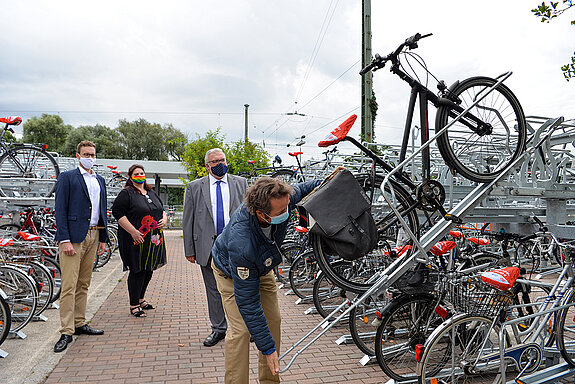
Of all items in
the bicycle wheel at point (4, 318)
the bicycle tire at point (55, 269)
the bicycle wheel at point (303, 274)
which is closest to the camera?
the bicycle wheel at point (4, 318)

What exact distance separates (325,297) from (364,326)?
1.00 m

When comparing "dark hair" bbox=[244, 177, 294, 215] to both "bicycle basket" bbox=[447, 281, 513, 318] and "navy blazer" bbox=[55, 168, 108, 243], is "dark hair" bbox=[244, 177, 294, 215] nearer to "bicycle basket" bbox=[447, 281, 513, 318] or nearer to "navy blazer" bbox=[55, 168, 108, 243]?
"bicycle basket" bbox=[447, 281, 513, 318]

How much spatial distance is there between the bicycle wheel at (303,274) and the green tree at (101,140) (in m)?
42.1

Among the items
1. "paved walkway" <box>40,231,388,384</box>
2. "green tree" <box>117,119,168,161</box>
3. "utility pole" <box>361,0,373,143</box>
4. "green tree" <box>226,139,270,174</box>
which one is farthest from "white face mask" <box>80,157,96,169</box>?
"green tree" <box>117,119,168,161</box>

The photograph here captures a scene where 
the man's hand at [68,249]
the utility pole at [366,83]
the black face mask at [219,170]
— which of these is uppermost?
the utility pole at [366,83]

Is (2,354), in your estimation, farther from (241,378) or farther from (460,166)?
(460,166)

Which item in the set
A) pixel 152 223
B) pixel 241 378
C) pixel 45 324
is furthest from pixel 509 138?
pixel 45 324

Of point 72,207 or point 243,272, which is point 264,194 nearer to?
point 243,272

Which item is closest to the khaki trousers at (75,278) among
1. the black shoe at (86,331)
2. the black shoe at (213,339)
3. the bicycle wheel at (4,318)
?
the black shoe at (86,331)

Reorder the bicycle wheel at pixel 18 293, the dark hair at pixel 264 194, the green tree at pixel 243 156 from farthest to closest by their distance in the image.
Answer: the green tree at pixel 243 156
the bicycle wheel at pixel 18 293
the dark hair at pixel 264 194

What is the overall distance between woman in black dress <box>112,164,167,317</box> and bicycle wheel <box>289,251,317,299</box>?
2.10m

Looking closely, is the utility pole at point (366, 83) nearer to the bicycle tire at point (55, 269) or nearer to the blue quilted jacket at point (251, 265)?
the bicycle tire at point (55, 269)

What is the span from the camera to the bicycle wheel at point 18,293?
495cm

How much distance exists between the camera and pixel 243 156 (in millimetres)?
19578
